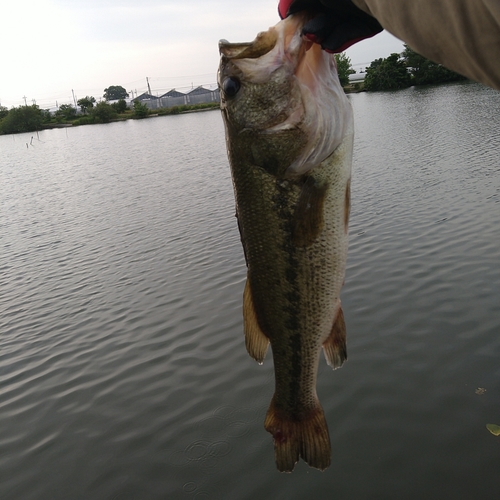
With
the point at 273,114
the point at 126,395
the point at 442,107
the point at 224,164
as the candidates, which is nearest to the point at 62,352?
the point at 126,395

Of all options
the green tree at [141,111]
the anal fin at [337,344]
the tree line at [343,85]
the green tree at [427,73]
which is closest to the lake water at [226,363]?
the anal fin at [337,344]

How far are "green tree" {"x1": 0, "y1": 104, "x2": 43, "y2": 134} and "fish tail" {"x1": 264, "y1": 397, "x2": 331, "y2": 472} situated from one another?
11736 cm

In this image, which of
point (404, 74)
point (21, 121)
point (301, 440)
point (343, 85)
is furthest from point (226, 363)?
point (21, 121)

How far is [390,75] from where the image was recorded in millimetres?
74500

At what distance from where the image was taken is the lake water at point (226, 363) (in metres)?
5.00

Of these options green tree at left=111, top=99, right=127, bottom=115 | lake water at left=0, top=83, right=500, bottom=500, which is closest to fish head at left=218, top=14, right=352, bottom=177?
lake water at left=0, top=83, right=500, bottom=500

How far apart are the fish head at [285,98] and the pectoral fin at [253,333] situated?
79cm

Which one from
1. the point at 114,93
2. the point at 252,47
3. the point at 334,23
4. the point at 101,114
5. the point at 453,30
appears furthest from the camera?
the point at 114,93

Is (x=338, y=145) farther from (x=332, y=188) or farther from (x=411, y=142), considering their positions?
(x=411, y=142)

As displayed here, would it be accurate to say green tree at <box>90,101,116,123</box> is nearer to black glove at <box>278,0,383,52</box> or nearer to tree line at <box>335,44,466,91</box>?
tree line at <box>335,44,466,91</box>

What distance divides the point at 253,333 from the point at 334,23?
164 cm

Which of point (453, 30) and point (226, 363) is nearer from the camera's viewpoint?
point (453, 30)

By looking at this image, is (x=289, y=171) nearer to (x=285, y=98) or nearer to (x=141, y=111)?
(x=285, y=98)

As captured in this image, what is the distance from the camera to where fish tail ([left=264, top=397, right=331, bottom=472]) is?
2.75 metres
